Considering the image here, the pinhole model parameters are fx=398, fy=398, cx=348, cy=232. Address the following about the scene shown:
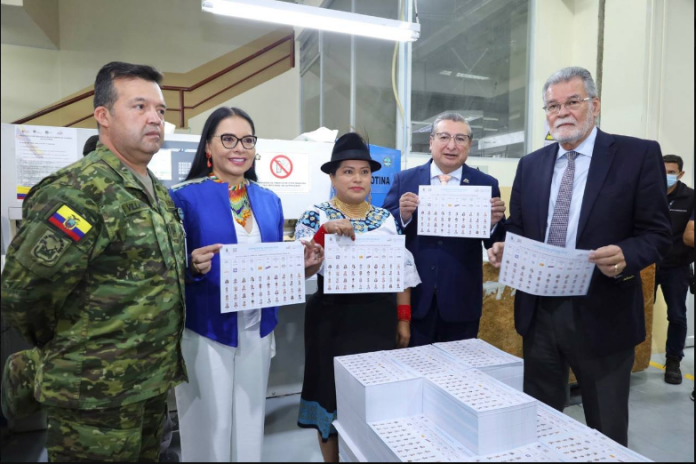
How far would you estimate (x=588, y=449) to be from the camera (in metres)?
0.86

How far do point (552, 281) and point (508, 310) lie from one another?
4.74 ft

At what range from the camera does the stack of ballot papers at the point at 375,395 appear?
0.99 m

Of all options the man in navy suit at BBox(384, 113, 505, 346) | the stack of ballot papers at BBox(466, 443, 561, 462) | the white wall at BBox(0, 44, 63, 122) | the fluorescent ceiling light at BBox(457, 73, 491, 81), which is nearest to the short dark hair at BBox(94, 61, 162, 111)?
the man in navy suit at BBox(384, 113, 505, 346)

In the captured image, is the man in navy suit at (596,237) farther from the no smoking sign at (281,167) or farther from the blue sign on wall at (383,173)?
the no smoking sign at (281,167)

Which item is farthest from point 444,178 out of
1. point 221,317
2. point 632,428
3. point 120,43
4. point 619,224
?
point 120,43

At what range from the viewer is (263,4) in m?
1.99

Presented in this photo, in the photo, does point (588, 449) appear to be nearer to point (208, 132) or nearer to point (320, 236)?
point (320, 236)

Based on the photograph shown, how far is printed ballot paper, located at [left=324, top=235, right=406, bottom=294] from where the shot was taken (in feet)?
4.97

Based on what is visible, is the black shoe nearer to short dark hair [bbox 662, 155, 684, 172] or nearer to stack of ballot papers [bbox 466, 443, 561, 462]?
short dark hair [bbox 662, 155, 684, 172]

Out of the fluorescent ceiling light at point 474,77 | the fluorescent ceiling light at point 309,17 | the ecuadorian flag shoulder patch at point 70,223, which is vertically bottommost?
the ecuadorian flag shoulder patch at point 70,223

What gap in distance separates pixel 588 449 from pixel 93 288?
4.13 feet

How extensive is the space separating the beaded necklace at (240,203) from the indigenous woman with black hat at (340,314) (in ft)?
0.79

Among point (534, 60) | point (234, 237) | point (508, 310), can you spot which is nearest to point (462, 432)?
point (234, 237)

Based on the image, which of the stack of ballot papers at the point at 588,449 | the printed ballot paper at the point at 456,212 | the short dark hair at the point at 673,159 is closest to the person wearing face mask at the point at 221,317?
the printed ballot paper at the point at 456,212
